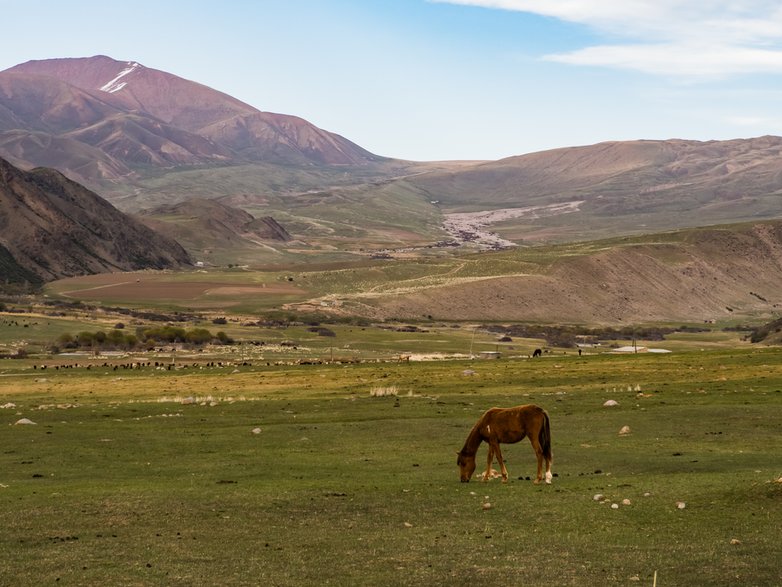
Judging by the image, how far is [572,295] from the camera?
532 ft

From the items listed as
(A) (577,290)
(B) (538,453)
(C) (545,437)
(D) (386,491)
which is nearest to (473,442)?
(B) (538,453)

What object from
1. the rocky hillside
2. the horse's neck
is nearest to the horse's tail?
the horse's neck

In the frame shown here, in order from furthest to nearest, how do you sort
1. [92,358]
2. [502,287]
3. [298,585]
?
[502,287]
[92,358]
[298,585]

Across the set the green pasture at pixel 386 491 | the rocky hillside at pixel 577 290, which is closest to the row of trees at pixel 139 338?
the rocky hillside at pixel 577 290

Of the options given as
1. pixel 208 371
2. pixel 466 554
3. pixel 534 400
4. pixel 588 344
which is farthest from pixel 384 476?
pixel 588 344

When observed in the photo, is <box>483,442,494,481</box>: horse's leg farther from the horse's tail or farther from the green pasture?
the horse's tail

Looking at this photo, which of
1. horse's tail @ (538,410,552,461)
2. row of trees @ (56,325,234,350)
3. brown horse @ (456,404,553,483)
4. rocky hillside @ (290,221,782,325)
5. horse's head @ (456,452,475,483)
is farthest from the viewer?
rocky hillside @ (290,221,782,325)

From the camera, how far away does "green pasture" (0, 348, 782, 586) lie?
16.5 metres

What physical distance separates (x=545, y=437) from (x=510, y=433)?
771mm

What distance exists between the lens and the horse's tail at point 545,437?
76.4 ft

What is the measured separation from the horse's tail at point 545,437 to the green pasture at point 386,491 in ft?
2.47

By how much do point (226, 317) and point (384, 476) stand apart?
107m

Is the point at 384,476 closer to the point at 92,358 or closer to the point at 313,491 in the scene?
the point at 313,491

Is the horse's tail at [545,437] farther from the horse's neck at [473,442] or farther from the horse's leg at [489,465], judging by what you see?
the horse's neck at [473,442]
